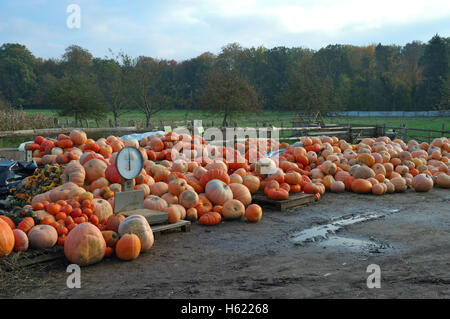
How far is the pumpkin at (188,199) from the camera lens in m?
6.59

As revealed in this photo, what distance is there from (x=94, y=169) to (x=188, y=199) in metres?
1.82

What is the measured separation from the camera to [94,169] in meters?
7.12

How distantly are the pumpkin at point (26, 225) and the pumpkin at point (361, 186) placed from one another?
6565mm

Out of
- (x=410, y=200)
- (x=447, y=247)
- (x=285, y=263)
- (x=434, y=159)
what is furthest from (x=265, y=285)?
(x=434, y=159)

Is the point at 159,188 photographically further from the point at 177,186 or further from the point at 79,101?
the point at 79,101

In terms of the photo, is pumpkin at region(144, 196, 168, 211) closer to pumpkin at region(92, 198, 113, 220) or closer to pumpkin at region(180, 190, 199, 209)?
pumpkin at region(180, 190, 199, 209)

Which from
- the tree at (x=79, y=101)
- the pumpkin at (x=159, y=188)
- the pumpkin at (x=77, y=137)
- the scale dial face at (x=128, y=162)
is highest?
the tree at (x=79, y=101)

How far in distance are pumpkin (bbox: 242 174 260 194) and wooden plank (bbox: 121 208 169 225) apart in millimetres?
2558

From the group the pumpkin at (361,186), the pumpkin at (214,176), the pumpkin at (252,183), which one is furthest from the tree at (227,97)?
the pumpkin at (214,176)

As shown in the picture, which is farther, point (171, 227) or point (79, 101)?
point (79, 101)

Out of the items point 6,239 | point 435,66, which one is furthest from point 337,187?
point 435,66

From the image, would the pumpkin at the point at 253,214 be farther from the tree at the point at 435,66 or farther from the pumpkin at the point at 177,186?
the tree at the point at 435,66

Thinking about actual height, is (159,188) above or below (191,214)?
above
